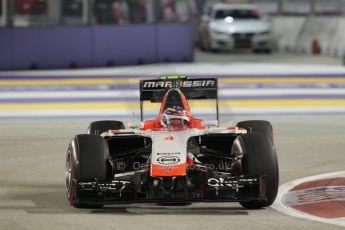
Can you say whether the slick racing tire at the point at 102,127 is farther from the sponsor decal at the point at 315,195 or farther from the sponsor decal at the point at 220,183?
the sponsor decal at the point at 220,183

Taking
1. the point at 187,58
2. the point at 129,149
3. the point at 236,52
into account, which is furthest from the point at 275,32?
the point at 129,149

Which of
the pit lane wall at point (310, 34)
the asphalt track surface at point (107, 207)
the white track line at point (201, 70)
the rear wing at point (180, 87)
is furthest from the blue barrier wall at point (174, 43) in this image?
the rear wing at point (180, 87)

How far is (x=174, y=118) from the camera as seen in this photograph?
1129 centimetres

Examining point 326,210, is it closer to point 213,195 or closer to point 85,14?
point 213,195

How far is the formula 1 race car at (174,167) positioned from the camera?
34.0 ft

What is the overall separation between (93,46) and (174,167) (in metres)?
21.0

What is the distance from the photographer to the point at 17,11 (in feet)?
97.0

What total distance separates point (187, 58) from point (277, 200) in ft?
72.9

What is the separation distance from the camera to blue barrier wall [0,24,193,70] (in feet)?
96.8

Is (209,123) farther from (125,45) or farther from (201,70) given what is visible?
(125,45)

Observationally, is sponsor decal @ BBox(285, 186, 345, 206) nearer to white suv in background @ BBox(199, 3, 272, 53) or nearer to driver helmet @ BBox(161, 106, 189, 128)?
driver helmet @ BBox(161, 106, 189, 128)

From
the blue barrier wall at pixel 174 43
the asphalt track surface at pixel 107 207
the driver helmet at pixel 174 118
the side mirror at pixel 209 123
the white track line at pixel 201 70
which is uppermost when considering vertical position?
the driver helmet at pixel 174 118

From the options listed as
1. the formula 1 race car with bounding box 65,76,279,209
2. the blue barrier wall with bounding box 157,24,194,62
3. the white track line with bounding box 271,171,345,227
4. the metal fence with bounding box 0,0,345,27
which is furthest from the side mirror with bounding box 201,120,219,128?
the blue barrier wall with bounding box 157,24,194,62

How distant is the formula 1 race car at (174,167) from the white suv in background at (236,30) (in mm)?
26104
